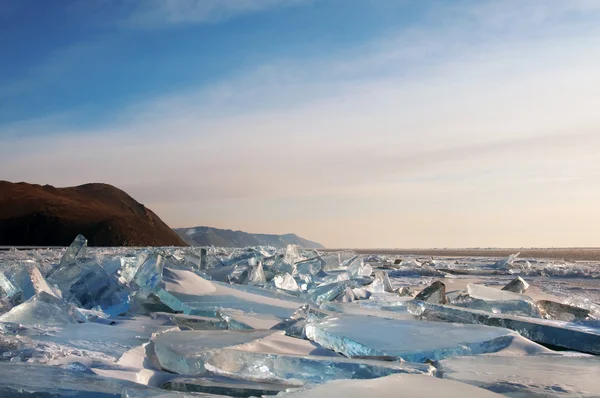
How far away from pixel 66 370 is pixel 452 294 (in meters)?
3.06

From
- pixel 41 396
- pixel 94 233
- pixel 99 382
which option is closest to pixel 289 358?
pixel 99 382

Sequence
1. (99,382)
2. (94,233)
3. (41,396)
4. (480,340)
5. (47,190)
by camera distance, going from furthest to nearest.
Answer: (47,190), (94,233), (480,340), (99,382), (41,396)

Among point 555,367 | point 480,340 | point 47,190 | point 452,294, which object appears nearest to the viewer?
point 555,367

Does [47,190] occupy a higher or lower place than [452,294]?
higher

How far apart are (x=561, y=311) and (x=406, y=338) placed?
1.70 metres

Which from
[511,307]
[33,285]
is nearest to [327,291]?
[511,307]

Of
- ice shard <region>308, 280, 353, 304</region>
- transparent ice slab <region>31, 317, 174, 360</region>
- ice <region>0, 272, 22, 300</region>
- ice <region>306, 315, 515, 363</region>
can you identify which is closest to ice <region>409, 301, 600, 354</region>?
ice <region>306, 315, 515, 363</region>

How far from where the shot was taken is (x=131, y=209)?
55.9 metres

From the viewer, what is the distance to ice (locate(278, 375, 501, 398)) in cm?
89

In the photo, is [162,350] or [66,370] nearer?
[66,370]

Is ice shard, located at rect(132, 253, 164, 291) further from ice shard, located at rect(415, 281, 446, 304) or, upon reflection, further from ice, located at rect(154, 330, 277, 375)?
ice shard, located at rect(415, 281, 446, 304)

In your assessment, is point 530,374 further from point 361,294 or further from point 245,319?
point 361,294

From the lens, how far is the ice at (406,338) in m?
1.47

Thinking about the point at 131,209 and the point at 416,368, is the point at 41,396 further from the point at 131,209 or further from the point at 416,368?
the point at 131,209
